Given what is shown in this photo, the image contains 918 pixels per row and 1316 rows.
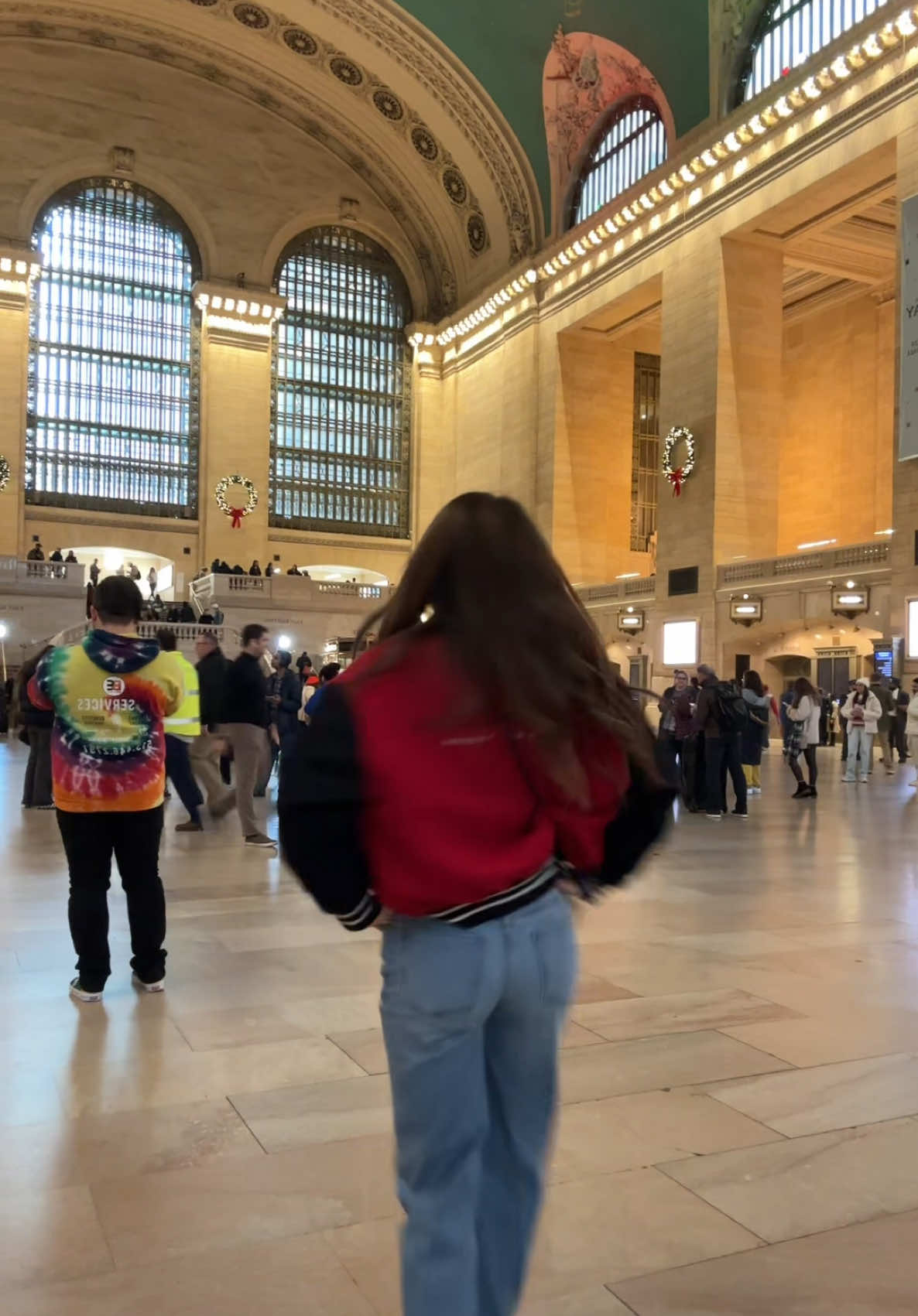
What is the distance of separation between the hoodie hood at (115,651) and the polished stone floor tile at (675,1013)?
1.93 metres

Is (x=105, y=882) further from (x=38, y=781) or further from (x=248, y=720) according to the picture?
(x=38, y=781)

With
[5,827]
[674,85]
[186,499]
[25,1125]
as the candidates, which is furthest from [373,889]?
[186,499]

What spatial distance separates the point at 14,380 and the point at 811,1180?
108 feet

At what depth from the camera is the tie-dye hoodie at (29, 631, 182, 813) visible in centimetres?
363

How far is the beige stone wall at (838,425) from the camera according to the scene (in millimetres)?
27531

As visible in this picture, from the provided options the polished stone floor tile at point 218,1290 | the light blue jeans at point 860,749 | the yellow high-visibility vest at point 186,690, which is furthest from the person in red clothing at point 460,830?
the light blue jeans at point 860,749

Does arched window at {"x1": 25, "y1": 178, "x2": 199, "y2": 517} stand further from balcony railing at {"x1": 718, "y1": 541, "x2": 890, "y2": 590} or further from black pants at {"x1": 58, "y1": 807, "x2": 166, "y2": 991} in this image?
black pants at {"x1": 58, "y1": 807, "x2": 166, "y2": 991}

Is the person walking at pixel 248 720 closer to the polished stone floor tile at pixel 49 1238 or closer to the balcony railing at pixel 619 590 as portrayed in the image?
the polished stone floor tile at pixel 49 1238

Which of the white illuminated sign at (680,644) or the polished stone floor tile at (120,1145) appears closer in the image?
the polished stone floor tile at (120,1145)

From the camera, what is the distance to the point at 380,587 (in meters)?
31.5

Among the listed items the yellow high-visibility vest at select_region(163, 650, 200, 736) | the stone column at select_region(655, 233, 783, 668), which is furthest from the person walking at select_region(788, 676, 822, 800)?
the stone column at select_region(655, 233, 783, 668)

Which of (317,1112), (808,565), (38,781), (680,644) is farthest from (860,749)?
(317,1112)

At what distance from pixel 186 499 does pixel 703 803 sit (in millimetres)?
26797

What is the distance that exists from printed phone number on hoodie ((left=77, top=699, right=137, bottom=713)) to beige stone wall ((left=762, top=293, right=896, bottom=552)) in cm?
2457
